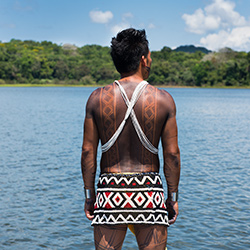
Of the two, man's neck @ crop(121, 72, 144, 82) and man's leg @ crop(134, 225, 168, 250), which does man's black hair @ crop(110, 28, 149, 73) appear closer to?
man's neck @ crop(121, 72, 144, 82)

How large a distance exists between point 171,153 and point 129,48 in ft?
3.05

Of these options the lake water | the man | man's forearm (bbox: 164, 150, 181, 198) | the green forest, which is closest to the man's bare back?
the man

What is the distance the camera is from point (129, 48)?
339 centimetres

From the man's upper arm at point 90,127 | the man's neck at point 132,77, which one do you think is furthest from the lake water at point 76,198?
the man's neck at point 132,77

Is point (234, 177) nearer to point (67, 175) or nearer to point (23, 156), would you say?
point (67, 175)

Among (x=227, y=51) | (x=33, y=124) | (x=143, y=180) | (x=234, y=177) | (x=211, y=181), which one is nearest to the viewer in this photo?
(x=143, y=180)

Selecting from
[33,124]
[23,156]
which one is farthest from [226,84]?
[23,156]

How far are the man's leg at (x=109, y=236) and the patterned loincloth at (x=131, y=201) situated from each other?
60 mm

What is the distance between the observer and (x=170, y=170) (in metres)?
3.54

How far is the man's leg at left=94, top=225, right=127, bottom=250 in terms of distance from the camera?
3352 millimetres

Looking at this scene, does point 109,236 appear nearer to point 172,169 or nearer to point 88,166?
point 88,166

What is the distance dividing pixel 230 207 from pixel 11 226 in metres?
5.54

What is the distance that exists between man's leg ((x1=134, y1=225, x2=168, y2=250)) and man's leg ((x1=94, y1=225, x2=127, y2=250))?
145 mm

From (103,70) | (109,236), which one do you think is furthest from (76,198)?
(103,70)
